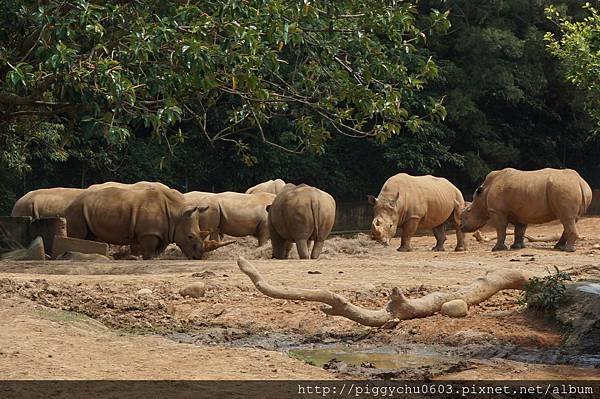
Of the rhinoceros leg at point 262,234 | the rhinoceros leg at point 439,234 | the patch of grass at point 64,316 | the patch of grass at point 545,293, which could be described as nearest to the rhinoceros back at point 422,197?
the rhinoceros leg at point 439,234

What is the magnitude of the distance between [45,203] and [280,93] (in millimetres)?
5782

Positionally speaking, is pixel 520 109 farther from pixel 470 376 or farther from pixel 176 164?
pixel 470 376

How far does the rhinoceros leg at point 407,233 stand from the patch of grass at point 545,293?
11.5 m

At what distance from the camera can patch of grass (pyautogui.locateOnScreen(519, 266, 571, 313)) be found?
9.60 meters

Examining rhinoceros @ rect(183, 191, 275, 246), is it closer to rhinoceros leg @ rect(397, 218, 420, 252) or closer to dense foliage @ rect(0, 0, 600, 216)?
dense foliage @ rect(0, 0, 600, 216)

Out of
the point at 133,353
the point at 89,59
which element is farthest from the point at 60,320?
the point at 89,59

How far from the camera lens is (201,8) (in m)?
12.7

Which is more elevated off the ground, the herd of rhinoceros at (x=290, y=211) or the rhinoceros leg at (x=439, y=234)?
the herd of rhinoceros at (x=290, y=211)

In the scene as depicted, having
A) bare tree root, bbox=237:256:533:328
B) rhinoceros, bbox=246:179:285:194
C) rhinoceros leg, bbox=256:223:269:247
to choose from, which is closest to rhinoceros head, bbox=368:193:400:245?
rhinoceros leg, bbox=256:223:269:247

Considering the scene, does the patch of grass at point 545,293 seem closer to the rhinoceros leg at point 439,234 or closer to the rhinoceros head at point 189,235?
the rhinoceros head at point 189,235

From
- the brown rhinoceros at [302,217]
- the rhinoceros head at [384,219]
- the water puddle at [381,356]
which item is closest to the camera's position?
the water puddle at [381,356]

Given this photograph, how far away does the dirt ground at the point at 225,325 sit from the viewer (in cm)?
779

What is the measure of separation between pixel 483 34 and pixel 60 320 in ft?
72.9

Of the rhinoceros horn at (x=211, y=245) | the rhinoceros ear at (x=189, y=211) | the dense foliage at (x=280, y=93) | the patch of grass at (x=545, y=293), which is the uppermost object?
the dense foliage at (x=280, y=93)
